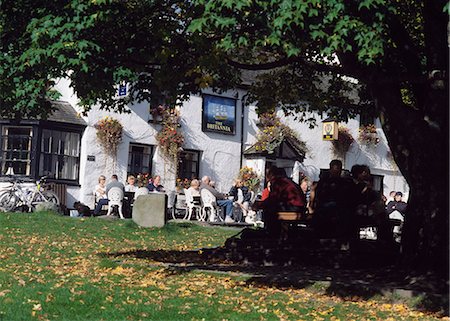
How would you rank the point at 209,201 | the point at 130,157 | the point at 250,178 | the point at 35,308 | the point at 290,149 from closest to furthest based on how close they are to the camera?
the point at 35,308 < the point at 209,201 < the point at 130,157 < the point at 250,178 < the point at 290,149

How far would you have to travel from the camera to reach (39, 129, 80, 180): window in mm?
28922

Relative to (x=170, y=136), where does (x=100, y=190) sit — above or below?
below

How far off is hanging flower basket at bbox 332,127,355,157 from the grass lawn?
21831mm

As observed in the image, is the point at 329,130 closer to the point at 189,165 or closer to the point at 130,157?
the point at 189,165

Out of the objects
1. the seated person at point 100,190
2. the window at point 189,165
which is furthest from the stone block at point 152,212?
the window at point 189,165

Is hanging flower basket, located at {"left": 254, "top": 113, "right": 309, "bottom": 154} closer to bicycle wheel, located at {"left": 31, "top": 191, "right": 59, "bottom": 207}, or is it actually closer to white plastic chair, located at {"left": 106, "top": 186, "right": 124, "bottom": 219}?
white plastic chair, located at {"left": 106, "top": 186, "right": 124, "bottom": 219}

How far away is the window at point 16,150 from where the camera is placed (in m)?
28.5

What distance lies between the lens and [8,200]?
25406 millimetres

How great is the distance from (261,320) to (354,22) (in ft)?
10.3

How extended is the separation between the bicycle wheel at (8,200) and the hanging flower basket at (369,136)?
1708 centimetres

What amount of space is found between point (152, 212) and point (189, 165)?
13000 millimetres

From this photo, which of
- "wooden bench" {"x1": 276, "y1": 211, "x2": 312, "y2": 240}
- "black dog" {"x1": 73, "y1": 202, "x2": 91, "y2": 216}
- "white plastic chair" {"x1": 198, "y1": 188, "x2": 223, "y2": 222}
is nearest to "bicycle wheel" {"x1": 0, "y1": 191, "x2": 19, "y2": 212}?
"black dog" {"x1": 73, "y1": 202, "x2": 91, "y2": 216}

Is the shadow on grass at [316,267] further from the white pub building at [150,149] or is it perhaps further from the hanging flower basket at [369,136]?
the hanging flower basket at [369,136]

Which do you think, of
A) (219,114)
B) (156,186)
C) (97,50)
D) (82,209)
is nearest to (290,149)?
(219,114)
